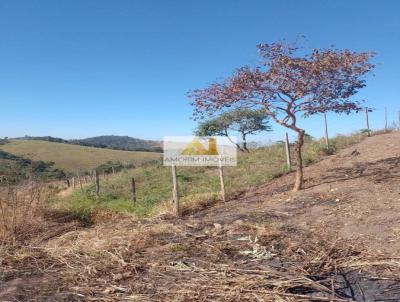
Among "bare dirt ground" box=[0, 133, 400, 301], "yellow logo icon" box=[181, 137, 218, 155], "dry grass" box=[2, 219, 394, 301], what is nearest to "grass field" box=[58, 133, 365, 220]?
"yellow logo icon" box=[181, 137, 218, 155]

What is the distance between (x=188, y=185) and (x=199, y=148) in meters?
2.03

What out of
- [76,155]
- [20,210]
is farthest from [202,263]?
[76,155]

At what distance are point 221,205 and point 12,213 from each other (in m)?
4.69

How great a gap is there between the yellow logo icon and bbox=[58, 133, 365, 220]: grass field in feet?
3.71

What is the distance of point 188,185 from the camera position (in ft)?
48.9

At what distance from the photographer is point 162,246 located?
221 inches

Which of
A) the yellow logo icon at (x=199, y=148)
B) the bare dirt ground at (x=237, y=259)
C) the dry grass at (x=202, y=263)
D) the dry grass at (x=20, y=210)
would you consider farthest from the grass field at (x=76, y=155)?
the dry grass at (x=202, y=263)

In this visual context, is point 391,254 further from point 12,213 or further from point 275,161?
point 275,161

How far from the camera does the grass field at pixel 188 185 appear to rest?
1018 centimetres

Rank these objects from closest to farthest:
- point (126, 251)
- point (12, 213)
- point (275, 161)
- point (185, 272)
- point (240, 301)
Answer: point (240, 301) < point (185, 272) < point (126, 251) < point (12, 213) < point (275, 161)

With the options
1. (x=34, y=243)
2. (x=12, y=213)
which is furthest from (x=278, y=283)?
(x=12, y=213)

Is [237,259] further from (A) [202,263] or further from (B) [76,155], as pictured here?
(B) [76,155]

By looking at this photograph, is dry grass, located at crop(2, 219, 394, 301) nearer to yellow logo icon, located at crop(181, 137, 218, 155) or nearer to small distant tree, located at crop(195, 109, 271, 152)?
yellow logo icon, located at crop(181, 137, 218, 155)

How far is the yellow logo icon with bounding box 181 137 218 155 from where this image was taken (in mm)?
13148
